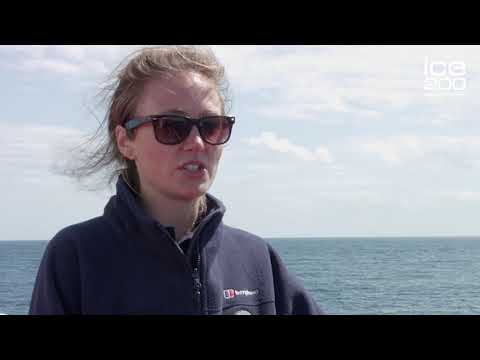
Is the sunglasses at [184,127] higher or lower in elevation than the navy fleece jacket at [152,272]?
higher

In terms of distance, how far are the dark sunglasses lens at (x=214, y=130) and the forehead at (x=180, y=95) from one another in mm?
43

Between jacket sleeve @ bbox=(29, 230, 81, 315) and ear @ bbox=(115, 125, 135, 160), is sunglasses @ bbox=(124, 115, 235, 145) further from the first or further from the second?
jacket sleeve @ bbox=(29, 230, 81, 315)

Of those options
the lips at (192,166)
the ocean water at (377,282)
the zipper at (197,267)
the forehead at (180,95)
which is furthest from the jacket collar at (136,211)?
the ocean water at (377,282)

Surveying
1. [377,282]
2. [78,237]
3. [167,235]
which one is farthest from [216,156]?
[377,282]

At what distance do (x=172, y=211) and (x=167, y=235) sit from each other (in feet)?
0.46

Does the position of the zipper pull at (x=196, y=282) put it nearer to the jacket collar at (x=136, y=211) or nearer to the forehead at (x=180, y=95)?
the jacket collar at (x=136, y=211)

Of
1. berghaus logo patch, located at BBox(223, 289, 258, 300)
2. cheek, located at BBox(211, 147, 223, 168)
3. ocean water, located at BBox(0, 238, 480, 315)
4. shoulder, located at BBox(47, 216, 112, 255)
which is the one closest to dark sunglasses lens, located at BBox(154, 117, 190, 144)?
cheek, located at BBox(211, 147, 223, 168)

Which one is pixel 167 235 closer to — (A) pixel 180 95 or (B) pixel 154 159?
(B) pixel 154 159

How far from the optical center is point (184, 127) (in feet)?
7.34

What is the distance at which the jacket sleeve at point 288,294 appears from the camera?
2.41 m

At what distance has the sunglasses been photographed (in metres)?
2.22

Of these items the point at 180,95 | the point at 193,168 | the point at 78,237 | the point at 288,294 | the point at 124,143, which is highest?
the point at 180,95

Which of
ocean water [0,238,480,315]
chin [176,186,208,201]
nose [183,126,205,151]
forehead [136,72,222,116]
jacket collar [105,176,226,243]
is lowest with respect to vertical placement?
ocean water [0,238,480,315]
